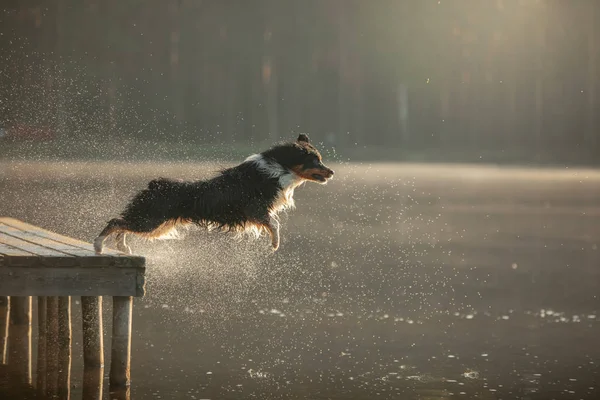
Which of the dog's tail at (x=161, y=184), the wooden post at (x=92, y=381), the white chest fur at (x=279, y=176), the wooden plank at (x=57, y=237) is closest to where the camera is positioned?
the wooden plank at (x=57, y=237)

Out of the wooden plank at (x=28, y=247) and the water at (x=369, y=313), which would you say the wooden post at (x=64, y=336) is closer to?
the water at (x=369, y=313)

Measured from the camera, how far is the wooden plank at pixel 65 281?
11.1 meters

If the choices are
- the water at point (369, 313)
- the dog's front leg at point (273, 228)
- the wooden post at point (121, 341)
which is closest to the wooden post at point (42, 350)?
the water at point (369, 313)

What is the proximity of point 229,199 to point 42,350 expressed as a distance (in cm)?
348

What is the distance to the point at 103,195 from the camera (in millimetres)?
51031

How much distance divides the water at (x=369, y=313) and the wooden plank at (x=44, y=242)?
5.39 feet

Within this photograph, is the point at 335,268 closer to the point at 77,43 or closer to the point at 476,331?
the point at 476,331

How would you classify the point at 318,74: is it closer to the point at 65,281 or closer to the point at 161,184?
the point at 161,184

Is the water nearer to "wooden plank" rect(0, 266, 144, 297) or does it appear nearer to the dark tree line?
"wooden plank" rect(0, 266, 144, 297)

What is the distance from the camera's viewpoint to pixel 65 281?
11.1 m

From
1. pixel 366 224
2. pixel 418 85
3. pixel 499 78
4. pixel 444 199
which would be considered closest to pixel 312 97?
pixel 418 85

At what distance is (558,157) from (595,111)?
37708 mm

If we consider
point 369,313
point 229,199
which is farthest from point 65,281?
point 369,313

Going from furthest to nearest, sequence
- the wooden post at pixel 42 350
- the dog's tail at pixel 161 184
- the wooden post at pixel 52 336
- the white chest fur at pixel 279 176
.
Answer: the wooden post at pixel 52 336 < the wooden post at pixel 42 350 < the white chest fur at pixel 279 176 < the dog's tail at pixel 161 184
